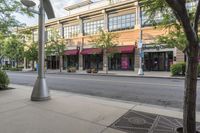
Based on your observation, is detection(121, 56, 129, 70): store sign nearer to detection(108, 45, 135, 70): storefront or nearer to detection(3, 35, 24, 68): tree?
detection(108, 45, 135, 70): storefront

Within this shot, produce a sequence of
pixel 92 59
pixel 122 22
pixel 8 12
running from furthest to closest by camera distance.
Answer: pixel 92 59, pixel 122 22, pixel 8 12

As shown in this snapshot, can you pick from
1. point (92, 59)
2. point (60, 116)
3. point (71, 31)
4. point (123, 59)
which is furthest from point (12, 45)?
point (60, 116)

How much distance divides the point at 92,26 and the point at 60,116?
1208 inches

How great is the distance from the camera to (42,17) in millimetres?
8125

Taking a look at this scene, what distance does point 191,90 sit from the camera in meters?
4.06

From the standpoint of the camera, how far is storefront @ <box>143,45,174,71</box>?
1057 inches

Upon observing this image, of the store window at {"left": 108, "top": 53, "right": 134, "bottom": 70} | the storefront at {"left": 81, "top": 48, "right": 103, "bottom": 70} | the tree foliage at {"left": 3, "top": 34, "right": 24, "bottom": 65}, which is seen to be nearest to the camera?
the tree foliage at {"left": 3, "top": 34, "right": 24, "bottom": 65}

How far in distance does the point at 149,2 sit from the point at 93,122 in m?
3.37

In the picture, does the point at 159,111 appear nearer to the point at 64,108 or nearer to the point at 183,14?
the point at 64,108

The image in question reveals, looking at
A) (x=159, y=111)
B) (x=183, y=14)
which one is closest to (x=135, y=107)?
(x=159, y=111)

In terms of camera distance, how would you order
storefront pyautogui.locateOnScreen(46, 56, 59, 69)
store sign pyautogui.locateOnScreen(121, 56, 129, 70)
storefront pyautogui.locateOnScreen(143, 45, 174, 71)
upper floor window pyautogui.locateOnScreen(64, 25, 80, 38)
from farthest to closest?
storefront pyautogui.locateOnScreen(46, 56, 59, 69), upper floor window pyautogui.locateOnScreen(64, 25, 80, 38), store sign pyautogui.locateOnScreen(121, 56, 129, 70), storefront pyautogui.locateOnScreen(143, 45, 174, 71)

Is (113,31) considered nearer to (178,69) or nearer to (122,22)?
(122,22)

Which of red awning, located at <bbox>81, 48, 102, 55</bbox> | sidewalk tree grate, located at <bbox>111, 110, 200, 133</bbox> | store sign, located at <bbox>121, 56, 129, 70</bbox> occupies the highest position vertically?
red awning, located at <bbox>81, 48, 102, 55</bbox>

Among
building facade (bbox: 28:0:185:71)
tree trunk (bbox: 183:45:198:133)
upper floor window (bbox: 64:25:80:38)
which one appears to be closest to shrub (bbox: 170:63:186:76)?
building facade (bbox: 28:0:185:71)
